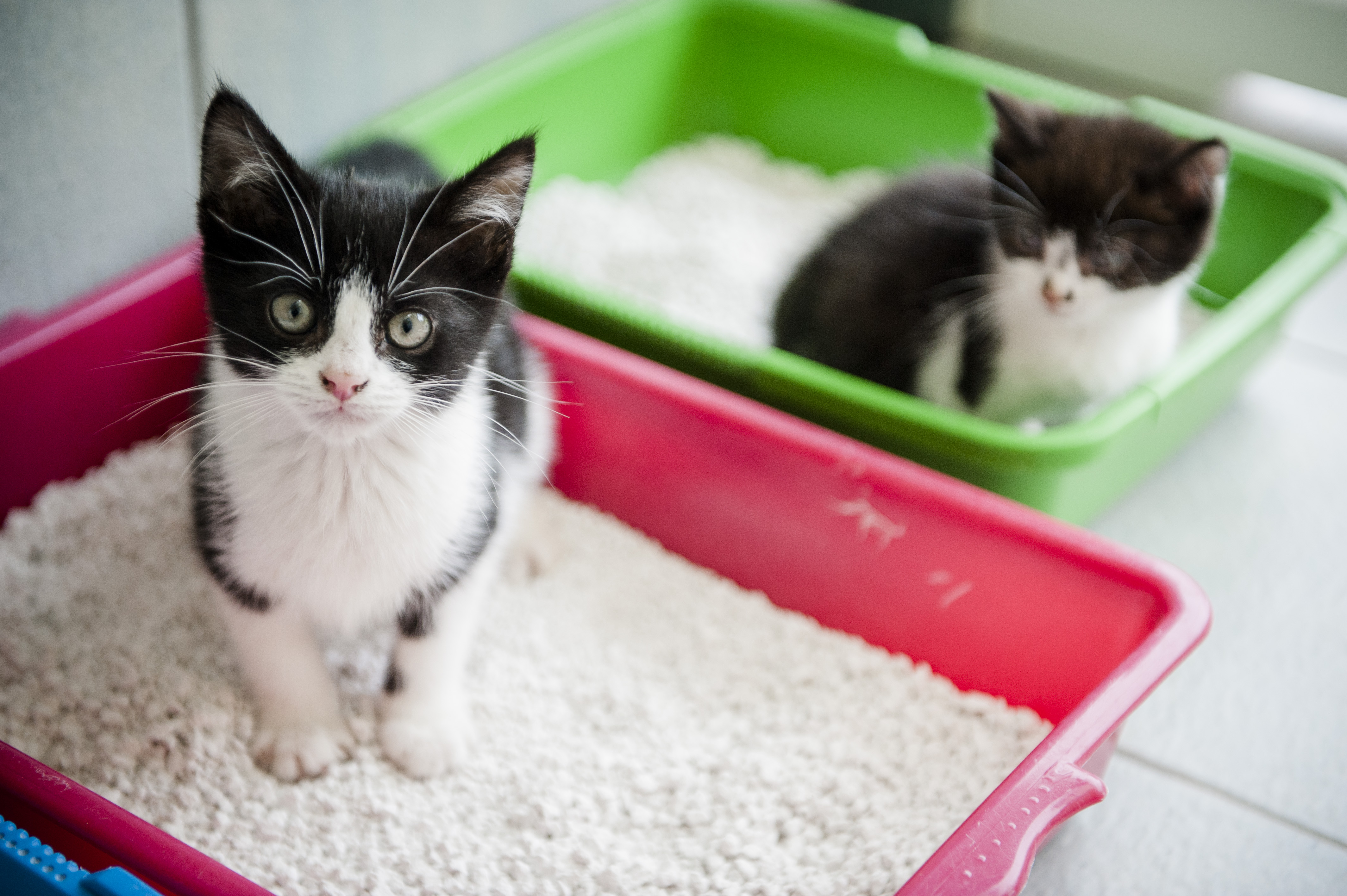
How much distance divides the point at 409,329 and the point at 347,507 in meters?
0.21

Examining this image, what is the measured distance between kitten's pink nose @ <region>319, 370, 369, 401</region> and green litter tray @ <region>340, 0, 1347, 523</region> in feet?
1.95

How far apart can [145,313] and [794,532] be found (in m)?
0.98

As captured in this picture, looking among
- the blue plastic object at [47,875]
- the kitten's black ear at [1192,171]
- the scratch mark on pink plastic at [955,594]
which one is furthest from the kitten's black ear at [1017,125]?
the blue plastic object at [47,875]

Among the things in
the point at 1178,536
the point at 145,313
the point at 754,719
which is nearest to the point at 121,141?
the point at 145,313

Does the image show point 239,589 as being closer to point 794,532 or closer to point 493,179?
point 493,179

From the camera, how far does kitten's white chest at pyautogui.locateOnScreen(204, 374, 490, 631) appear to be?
1.14 m

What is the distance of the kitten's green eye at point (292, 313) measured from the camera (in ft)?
3.34

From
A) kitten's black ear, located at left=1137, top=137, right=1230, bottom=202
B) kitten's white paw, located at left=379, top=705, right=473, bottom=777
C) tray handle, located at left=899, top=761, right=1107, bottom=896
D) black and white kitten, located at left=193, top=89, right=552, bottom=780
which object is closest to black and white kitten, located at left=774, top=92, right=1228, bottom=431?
kitten's black ear, located at left=1137, top=137, right=1230, bottom=202

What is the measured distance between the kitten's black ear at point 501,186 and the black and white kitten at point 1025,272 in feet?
2.50

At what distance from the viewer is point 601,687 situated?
1.47 meters

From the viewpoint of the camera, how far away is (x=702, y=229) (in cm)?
230

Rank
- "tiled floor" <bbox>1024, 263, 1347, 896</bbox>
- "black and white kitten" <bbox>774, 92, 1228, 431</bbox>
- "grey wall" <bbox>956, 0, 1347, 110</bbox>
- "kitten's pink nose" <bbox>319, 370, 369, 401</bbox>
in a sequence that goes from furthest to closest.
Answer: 1. "grey wall" <bbox>956, 0, 1347, 110</bbox>
2. "black and white kitten" <bbox>774, 92, 1228, 431</bbox>
3. "tiled floor" <bbox>1024, 263, 1347, 896</bbox>
4. "kitten's pink nose" <bbox>319, 370, 369, 401</bbox>

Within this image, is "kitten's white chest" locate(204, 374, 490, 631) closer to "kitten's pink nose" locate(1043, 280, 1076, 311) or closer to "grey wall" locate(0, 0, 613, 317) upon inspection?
"grey wall" locate(0, 0, 613, 317)

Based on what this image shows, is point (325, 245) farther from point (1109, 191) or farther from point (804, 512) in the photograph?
point (1109, 191)
